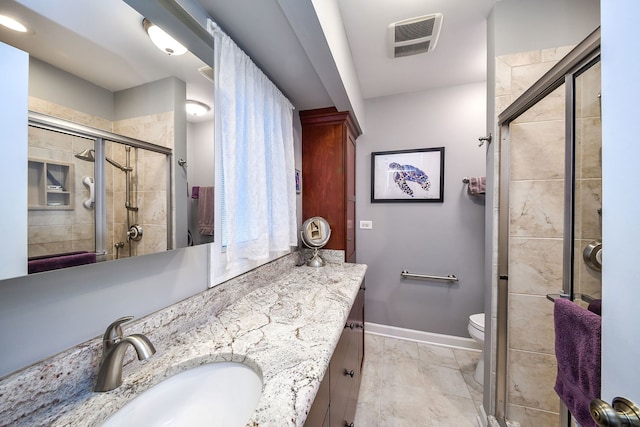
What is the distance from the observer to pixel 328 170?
1960 mm

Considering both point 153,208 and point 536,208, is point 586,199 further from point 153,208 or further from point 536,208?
point 153,208

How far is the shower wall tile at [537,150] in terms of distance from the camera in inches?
44.3

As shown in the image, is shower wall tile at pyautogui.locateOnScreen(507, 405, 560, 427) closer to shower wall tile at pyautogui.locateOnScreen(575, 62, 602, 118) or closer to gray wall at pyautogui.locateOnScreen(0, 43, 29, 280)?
shower wall tile at pyautogui.locateOnScreen(575, 62, 602, 118)

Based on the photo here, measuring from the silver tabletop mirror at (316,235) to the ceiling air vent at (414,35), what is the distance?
4.65 feet

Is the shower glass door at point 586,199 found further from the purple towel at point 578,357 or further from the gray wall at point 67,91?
the gray wall at point 67,91

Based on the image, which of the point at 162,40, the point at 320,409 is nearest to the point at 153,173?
the point at 162,40

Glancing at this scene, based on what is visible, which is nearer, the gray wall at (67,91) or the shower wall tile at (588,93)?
the gray wall at (67,91)

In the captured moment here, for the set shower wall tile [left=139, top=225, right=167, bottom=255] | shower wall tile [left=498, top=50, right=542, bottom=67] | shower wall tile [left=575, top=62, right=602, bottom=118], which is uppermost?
shower wall tile [left=498, top=50, right=542, bottom=67]

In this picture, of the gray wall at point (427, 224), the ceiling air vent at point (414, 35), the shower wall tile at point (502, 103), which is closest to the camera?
the shower wall tile at point (502, 103)

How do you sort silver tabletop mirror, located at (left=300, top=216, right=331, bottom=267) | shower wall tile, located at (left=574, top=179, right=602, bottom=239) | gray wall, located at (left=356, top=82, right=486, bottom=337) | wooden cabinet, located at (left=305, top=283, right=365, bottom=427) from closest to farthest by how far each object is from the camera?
wooden cabinet, located at (left=305, top=283, right=365, bottom=427)
shower wall tile, located at (left=574, top=179, right=602, bottom=239)
silver tabletop mirror, located at (left=300, top=216, right=331, bottom=267)
gray wall, located at (left=356, top=82, right=486, bottom=337)

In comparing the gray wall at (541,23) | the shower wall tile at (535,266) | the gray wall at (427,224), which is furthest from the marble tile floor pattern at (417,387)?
the gray wall at (541,23)

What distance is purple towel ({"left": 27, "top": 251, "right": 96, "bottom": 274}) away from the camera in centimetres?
46

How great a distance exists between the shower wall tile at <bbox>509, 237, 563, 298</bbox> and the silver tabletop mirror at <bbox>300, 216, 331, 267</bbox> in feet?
3.89

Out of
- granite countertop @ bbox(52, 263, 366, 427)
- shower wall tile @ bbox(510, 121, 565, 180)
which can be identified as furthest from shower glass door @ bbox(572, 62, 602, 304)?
granite countertop @ bbox(52, 263, 366, 427)
